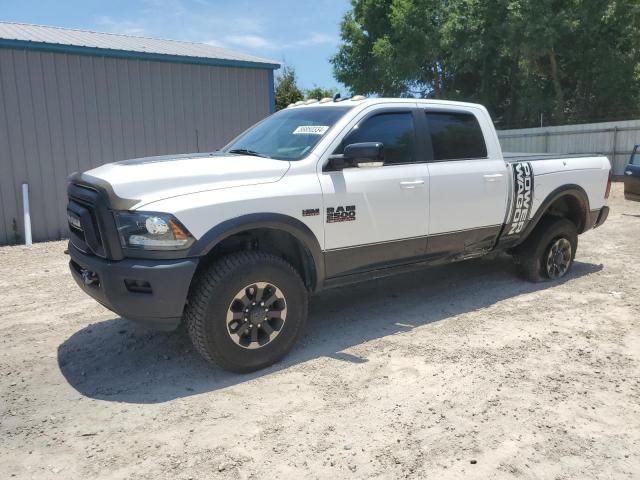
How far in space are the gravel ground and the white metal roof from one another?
6092 mm

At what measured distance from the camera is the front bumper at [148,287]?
3566 mm

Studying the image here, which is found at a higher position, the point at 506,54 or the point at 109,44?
the point at 506,54

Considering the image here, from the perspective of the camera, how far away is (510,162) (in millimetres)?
5754

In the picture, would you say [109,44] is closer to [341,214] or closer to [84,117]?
[84,117]

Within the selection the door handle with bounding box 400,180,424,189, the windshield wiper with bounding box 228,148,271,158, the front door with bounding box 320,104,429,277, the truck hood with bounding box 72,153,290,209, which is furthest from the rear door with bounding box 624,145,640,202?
the truck hood with bounding box 72,153,290,209

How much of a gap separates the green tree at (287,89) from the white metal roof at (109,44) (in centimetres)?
958

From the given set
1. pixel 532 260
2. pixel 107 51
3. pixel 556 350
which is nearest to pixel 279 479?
pixel 556 350

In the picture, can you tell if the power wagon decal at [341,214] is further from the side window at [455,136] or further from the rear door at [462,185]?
the side window at [455,136]

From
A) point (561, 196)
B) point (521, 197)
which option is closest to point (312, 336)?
point (521, 197)

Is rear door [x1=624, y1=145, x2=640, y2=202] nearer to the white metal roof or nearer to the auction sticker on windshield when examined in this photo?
the white metal roof

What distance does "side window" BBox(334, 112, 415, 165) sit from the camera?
465 centimetres

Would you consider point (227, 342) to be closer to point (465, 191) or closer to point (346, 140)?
point (346, 140)

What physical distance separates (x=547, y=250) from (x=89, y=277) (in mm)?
4917

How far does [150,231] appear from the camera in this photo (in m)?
3.58
